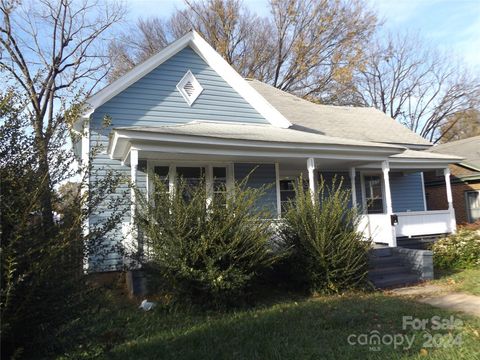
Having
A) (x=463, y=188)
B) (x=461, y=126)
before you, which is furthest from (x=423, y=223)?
(x=461, y=126)

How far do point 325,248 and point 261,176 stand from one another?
184 inches

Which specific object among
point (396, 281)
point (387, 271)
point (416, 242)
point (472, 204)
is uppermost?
point (472, 204)

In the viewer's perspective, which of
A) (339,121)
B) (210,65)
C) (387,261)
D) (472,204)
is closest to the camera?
(387,261)

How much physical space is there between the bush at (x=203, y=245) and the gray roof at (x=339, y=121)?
7.24 meters

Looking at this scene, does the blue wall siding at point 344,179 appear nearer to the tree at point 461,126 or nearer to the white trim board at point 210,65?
the white trim board at point 210,65

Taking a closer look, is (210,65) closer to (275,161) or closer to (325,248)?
(275,161)

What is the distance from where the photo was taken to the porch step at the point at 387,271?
865 cm

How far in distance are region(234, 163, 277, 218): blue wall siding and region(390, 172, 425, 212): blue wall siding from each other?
6043 mm

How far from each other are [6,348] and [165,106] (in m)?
8.81

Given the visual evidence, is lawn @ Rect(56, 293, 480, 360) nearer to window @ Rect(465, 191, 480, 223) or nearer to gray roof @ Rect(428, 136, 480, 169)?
window @ Rect(465, 191, 480, 223)

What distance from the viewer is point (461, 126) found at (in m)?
37.5

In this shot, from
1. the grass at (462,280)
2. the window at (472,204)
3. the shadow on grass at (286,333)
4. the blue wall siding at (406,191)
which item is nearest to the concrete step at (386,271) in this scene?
the grass at (462,280)

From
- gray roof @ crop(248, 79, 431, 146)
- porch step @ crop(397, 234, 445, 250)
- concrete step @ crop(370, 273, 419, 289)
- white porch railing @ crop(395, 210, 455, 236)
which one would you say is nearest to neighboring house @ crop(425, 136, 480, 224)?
gray roof @ crop(248, 79, 431, 146)

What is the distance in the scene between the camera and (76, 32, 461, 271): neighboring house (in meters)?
9.12
